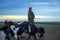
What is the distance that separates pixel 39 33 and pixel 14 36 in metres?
2.43

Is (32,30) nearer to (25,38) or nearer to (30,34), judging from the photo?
(30,34)

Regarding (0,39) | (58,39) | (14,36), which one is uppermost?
(0,39)

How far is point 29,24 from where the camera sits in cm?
1380

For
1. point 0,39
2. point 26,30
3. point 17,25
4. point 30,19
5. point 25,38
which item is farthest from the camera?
point 25,38

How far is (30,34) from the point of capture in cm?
1530

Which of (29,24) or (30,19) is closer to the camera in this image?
(29,24)

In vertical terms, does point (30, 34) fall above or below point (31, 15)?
below

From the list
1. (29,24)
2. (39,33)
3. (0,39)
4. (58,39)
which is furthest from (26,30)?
(0,39)

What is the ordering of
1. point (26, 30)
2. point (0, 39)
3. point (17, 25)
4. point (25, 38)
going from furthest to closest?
point (25, 38) → point (26, 30) → point (17, 25) → point (0, 39)

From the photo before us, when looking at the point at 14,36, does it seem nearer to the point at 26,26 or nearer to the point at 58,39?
the point at 26,26

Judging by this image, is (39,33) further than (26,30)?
Yes

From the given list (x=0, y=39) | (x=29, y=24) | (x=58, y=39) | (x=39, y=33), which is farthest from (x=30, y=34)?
(x=0, y=39)

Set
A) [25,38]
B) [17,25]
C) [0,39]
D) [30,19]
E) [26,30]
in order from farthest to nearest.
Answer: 1. [25,38]
2. [30,19]
3. [26,30]
4. [17,25]
5. [0,39]

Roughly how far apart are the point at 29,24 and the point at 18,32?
2.70 feet
